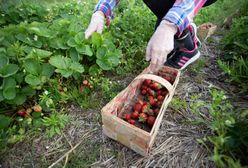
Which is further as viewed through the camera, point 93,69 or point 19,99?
point 93,69

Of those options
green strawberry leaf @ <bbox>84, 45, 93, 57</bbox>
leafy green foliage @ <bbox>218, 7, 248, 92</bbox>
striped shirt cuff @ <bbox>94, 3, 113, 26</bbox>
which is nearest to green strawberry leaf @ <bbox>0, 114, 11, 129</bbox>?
green strawberry leaf @ <bbox>84, 45, 93, 57</bbox>

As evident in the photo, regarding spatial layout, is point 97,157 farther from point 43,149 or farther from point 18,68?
point 18,68

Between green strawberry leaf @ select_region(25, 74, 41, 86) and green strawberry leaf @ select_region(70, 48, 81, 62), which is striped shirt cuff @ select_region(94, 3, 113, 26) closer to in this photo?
green strawberry leaf @ select_region(70, 48, 81, 62)

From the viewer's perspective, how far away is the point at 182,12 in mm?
1521

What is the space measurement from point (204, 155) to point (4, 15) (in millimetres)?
2121

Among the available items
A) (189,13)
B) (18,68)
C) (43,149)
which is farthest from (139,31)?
(43,149)

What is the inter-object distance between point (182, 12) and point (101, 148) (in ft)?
3.24

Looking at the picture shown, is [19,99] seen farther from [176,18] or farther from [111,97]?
[176,18]

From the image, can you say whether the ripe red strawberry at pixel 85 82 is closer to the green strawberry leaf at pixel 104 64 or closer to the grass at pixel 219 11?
the green strawberry leaf at pixel 104 64

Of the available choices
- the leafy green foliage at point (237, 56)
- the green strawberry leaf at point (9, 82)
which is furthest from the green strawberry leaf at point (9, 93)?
the leafy green foliage at point (237, 56)

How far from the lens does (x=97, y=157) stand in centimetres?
148

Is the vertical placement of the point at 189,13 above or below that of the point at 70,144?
above

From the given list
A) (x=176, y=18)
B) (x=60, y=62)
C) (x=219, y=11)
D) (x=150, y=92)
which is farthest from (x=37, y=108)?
(x=219, y=11)

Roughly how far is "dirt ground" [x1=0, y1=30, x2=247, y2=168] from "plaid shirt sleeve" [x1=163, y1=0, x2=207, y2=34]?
57 centimetres
